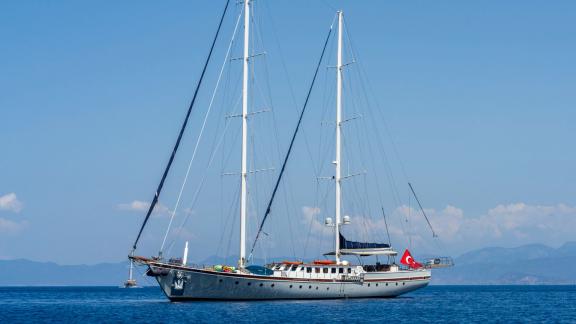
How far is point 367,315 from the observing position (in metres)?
62.5

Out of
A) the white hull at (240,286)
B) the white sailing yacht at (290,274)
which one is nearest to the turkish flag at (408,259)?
the white sailing yacht at (290,274)

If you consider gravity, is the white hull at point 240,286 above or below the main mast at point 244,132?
below

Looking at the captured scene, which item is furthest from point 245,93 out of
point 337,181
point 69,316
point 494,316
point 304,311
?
point 494,316

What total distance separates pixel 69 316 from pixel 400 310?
26.8 meters

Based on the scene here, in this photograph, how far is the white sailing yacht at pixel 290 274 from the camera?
220ft

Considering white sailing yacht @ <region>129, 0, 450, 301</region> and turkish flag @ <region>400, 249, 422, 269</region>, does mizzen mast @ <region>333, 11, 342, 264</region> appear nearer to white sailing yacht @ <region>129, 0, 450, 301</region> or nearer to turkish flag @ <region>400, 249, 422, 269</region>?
white sailing yacht @ <region>129, 0, 450, 301</region>

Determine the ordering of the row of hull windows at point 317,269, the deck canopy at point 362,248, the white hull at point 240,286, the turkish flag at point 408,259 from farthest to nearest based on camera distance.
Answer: the turkish flag at point 408,259 → the deck canopy at point 362,248 → the row of hull windows at point 317,269 → the white hull at point 240,286

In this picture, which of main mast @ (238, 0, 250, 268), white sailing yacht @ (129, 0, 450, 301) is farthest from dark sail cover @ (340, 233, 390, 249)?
main mast @ (238, 0, 250, 268)

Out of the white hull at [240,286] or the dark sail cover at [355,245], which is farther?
the dark sail cover at [355,245]

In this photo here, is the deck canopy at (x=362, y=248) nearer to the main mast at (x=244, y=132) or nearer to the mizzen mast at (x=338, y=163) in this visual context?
the mizzen mast at (x=338, y=163)

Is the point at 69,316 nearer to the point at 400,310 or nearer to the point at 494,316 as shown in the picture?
the point at 400,310

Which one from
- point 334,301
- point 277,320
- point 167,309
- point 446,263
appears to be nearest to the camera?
point 277,320

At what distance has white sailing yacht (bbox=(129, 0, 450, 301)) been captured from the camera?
6706 centimetres

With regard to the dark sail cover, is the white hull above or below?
below
